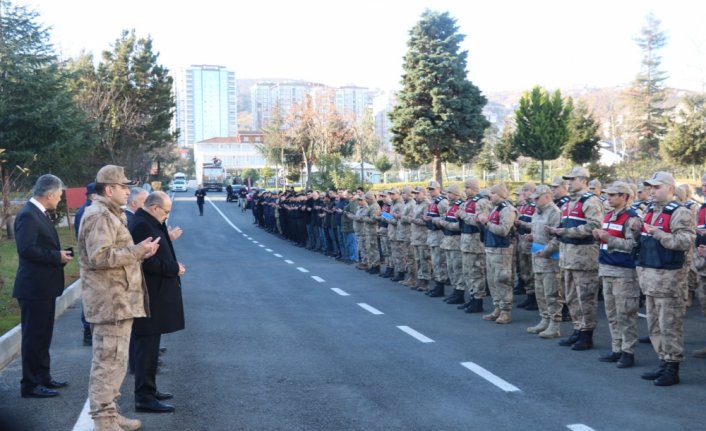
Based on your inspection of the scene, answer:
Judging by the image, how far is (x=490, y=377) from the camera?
25.1 ft

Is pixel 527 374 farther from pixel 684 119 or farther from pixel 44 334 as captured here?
pixel 684 119

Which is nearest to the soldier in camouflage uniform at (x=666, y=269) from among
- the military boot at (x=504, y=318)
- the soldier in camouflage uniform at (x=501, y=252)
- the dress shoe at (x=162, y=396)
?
the soldier in camouflage uniform at (x=501, y=252)

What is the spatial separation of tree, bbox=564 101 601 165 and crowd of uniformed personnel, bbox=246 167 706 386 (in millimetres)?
39826

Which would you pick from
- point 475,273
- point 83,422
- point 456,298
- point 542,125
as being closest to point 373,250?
point 456,298

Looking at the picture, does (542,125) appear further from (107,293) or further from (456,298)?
(107,293)

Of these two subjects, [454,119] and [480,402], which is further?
[454,119]

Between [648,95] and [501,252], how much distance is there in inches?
3192

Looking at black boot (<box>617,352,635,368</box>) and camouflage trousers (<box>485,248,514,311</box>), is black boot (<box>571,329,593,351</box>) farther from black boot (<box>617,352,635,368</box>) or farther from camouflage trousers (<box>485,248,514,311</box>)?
camouflage trousers (<box>485,248,514,311</box>)

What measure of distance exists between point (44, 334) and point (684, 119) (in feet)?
161

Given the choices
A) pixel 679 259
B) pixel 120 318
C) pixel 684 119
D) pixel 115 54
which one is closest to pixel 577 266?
pixel 679 259

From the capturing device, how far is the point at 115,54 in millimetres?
60062

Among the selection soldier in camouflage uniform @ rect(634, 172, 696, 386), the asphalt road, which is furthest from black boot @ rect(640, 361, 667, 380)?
the asphalt road

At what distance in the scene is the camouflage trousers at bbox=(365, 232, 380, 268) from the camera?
61.3 ft

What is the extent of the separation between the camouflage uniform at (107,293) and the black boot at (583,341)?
18.7 feet
